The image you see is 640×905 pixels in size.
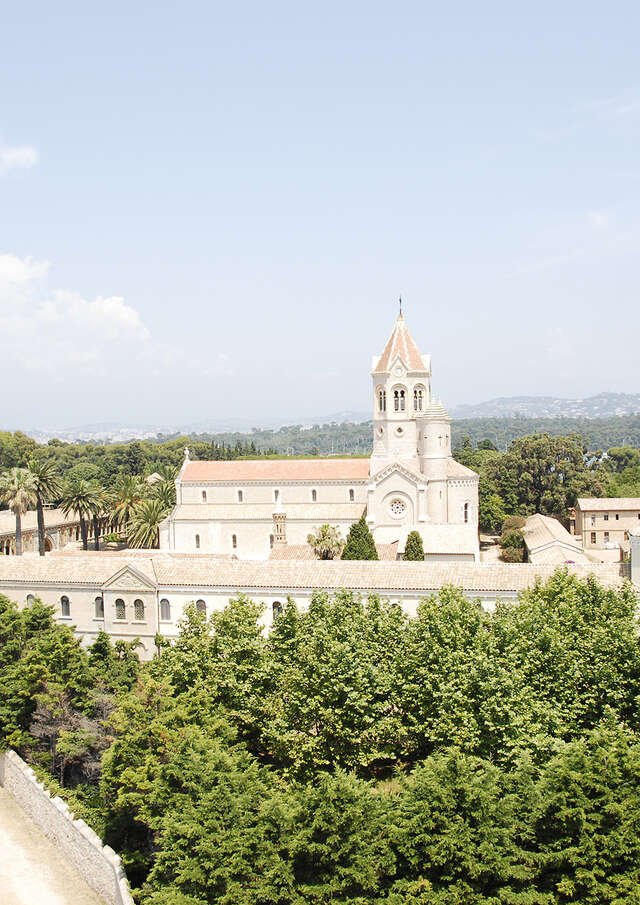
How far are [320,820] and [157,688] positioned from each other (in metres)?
9.79

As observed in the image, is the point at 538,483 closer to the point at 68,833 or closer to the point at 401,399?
the point at 401,399

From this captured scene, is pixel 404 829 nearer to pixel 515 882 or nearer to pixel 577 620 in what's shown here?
pixel 515 882

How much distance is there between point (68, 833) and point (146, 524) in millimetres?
37046

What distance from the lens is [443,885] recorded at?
76.0 feet

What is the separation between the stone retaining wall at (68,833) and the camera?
27.3 metres

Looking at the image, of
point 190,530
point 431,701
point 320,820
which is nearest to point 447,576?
point 431,701

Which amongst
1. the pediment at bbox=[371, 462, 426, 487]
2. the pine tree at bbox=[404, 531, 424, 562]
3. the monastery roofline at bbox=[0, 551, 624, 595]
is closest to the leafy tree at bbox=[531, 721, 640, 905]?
the monastery roofline at bbox=[0, 551, 624, 595]

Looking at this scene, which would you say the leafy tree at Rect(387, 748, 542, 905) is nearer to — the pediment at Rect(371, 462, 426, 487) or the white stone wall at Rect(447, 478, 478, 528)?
the pediment at Rect(371, 462, 426, 487)

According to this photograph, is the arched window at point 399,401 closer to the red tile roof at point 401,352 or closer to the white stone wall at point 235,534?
the red tile roof at point 401,352

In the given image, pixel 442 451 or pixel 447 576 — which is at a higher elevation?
pixel 442 451

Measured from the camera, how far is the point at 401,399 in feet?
208

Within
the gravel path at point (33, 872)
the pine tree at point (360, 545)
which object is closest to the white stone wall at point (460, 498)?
the pine tree at point (360, 545)

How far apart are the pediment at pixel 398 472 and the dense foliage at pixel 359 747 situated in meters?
24.7

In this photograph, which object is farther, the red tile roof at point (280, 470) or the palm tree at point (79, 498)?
the palm tree at point (79, 498)
